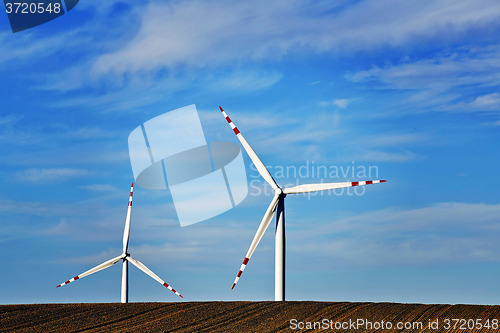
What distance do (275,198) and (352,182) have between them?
5583 mm

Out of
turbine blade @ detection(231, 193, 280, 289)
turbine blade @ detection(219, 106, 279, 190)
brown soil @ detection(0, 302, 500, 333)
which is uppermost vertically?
turbine blade @ detection(219, 106, 279, 190)

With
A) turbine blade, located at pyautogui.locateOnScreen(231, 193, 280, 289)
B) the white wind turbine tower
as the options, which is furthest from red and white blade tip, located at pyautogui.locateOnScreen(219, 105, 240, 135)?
the white wind turbine tower

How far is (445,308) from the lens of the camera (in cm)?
4212

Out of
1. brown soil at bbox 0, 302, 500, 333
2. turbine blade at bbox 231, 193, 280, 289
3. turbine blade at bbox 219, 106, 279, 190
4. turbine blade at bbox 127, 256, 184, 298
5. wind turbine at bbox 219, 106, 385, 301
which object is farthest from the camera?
turbine blade at bbox 127, 256, 184, 298

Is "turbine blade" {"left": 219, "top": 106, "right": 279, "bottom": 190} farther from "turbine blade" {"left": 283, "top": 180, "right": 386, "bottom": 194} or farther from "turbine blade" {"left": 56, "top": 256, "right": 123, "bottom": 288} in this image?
"turbine blade" {"left": 56, "top": 256, "right": 123, "bottom": 288}

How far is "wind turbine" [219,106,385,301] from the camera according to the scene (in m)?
42.1

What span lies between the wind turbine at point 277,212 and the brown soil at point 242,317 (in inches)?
75.3

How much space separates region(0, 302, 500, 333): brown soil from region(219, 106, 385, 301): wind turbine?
1.91 meters

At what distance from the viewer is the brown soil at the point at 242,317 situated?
36.0 m

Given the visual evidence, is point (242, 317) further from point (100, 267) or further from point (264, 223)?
point (100, 267)

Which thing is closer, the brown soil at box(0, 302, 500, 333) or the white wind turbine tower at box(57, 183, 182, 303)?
the brown soil at box(0, 302, 500, 333)

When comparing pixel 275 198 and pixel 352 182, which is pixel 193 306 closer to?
pixel 275 198

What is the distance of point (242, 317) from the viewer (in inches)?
1555

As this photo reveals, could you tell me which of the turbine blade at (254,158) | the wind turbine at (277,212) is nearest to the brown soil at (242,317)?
the wind turbine at (277,212)
